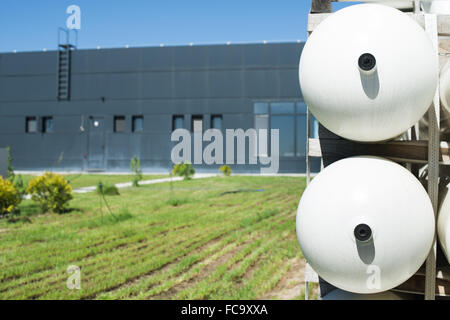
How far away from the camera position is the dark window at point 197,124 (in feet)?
71.3

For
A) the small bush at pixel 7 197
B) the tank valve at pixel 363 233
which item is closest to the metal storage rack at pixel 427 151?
the tank valve at pixel 363 233

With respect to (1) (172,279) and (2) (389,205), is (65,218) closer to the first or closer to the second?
(1) (172,279)

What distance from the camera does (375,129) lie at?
2250mm

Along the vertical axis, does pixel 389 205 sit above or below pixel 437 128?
below

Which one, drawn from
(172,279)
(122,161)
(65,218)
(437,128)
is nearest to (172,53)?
(122,161)

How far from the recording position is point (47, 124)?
23.8m

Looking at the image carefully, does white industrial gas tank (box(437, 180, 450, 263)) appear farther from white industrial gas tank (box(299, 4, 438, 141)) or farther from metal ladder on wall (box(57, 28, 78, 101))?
metal ladder on wall (box(57, 28, 78, 101))

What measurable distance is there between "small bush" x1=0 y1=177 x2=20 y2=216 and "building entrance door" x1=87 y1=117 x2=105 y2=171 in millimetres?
15948

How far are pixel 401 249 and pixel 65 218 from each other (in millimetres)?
7104

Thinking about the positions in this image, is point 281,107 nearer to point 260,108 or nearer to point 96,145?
point 260,108

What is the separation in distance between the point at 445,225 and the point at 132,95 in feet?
72.3

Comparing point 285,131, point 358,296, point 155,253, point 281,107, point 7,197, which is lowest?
point 155,253

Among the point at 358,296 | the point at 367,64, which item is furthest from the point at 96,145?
the point at 367,64

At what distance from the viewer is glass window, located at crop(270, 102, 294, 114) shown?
20.6 meters
